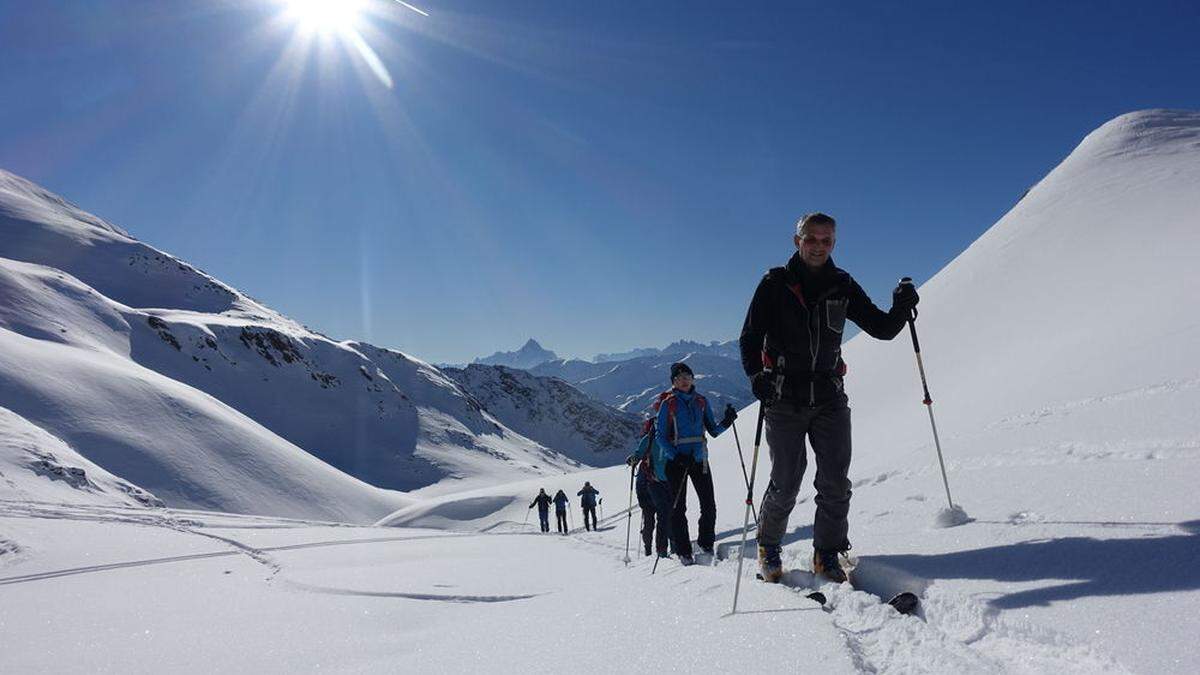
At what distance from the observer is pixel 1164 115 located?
21.5m

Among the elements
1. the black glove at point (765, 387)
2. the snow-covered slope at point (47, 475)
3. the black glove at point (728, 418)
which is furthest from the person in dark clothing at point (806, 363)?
the snow-covered slope at point (47, 475)

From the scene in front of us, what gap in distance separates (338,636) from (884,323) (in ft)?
13.8

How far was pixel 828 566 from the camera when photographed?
405cm

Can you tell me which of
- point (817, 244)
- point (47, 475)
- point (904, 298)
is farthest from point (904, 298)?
point (47, 475)

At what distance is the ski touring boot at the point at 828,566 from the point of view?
13.0 ft

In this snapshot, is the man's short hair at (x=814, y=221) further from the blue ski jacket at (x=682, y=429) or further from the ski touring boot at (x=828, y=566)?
the blue ski jacket at (x=682, y=429)

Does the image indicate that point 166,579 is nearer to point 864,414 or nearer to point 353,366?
point 864,414

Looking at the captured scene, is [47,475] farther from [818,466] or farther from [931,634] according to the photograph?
[931,634]

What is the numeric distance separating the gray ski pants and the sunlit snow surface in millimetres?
334

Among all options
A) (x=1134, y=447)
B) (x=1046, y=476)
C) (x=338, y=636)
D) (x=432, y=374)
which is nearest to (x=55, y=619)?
(x=338, y=636)

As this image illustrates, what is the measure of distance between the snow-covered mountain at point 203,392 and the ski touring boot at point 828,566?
39.6 m

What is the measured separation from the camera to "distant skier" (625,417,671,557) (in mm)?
7164

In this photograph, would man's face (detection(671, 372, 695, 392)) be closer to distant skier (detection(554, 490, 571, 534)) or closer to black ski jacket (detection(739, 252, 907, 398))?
black ski jacket (detection(739, 252, 907, 398))

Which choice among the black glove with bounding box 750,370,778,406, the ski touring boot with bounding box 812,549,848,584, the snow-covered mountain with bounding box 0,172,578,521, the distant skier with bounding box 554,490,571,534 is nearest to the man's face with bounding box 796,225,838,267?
the black glove with bounding box 750,370,778,406
